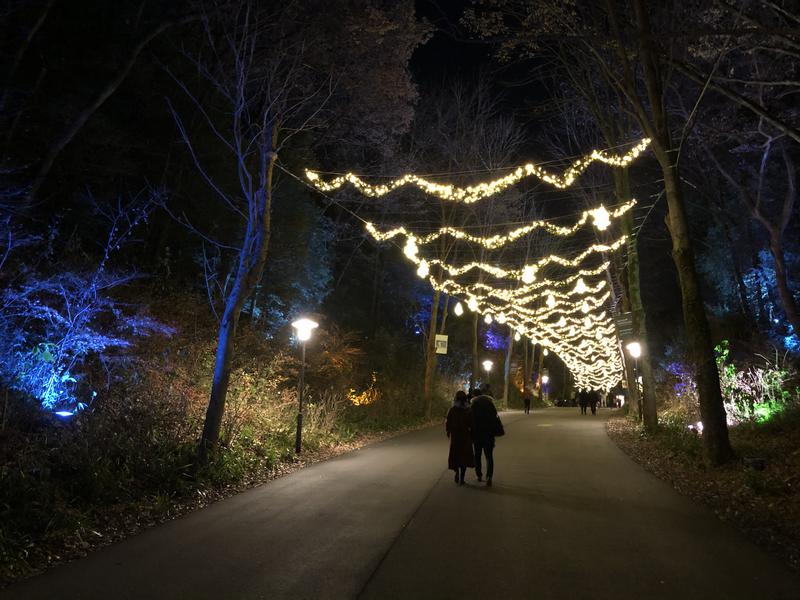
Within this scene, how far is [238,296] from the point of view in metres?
10.5

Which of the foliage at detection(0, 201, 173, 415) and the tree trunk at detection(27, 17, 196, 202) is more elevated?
the tree trunk at detection(27, 17, 196, 202)

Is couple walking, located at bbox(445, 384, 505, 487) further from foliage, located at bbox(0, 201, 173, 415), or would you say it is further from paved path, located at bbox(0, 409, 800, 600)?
foliage, located at bbox(0, 201, 173, 415)

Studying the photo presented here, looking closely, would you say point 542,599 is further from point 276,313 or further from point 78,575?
point 276,313

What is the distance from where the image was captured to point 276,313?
20.7 metres

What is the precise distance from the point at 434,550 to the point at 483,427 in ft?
13.0

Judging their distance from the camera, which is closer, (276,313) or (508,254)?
(276,313)

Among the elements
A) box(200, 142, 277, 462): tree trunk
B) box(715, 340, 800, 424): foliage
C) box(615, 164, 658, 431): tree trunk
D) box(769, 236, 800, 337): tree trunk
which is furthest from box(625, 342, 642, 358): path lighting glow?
box(200, 142, 277, 462): tree trunk

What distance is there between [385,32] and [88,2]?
7603mm

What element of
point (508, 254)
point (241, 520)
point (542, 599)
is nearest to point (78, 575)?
point (241, 520)

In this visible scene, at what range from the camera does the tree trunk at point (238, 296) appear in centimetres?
983

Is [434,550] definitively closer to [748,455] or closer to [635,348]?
[748,455]

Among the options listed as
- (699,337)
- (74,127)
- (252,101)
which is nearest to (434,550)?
(699,337)

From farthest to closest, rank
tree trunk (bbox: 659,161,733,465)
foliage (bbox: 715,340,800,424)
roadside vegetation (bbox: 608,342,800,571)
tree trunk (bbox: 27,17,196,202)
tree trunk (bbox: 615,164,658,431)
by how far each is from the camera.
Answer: tree trunk (bbox: 615,164,658,431) < foliage (bbox: 715,340,800,424) < tree trunk (bbox: 27,17,196,202) < tree trunk (bbox: 659,161,733,465) < roadside vegetation (bbox: 608,342,800,571)

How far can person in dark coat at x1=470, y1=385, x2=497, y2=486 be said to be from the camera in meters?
8.92
